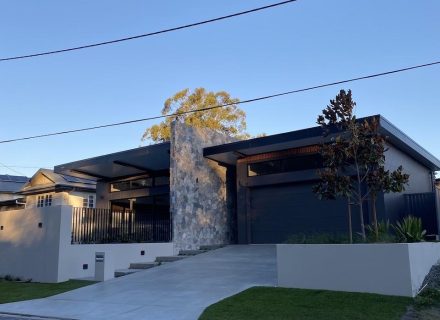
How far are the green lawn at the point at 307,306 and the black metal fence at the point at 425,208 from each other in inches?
333

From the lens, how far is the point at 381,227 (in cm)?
1177

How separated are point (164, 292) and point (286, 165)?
962cm

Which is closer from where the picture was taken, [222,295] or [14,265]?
[222,295]

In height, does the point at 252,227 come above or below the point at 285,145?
below

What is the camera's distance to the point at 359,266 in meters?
10.4

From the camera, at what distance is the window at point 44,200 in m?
29.3

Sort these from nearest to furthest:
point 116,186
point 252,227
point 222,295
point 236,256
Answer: point 222,295 < point 236,256 < point 252,227 < point 116,186

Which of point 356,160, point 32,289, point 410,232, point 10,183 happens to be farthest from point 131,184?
point 10,183

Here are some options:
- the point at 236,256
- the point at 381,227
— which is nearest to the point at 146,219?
the point at 236,256

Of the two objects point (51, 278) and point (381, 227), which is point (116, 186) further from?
point (381, 227)

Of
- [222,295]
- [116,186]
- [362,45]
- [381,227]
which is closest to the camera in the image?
[222,295]

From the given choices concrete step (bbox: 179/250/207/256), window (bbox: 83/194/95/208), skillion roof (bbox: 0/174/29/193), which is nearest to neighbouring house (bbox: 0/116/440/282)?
concrete step (bbox: 179/250/207/256)

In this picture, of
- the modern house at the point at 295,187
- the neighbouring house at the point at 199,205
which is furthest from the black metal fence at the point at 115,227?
the modern house at the point at 295,187

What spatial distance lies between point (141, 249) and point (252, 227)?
18.1 feet
